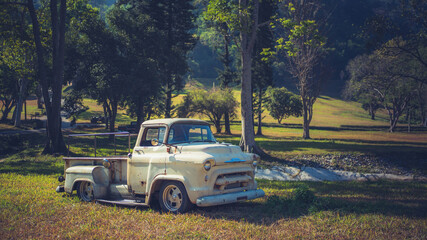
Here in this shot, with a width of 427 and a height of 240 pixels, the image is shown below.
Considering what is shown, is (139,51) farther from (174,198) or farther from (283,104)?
(283,104)

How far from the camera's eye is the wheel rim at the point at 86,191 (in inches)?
387

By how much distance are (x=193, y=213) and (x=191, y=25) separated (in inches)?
1371

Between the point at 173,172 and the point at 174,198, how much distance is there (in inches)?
26.9

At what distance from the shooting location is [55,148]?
908 inches

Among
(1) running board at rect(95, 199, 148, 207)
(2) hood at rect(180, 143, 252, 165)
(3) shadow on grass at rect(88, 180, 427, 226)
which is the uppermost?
(2) hood at rect(180, 143, 252, 165)

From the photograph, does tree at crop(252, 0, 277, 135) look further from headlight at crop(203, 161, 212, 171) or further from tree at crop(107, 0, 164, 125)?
headlight at crop(203, 161, 212, 171)

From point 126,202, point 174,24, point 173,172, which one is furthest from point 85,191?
point 174,24

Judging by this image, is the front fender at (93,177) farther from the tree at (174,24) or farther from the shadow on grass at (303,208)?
the tree at (174,24)

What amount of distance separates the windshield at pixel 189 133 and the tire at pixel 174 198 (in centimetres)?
111

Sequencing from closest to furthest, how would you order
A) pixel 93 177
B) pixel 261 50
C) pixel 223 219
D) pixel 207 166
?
pixel 223 219 < pixel 207 166 < pixel 93 177 < pixel 261 50

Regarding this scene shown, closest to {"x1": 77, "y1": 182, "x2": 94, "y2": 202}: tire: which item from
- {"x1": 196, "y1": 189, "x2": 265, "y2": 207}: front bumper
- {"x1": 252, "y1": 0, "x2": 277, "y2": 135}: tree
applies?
{"x1": 196, "y1": 189, "x2": 265, "y2": 207}: front bumper

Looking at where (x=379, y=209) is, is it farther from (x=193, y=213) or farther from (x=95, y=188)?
(x=95, y=188)

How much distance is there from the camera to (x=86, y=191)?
10031 mm

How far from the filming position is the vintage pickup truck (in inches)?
301
